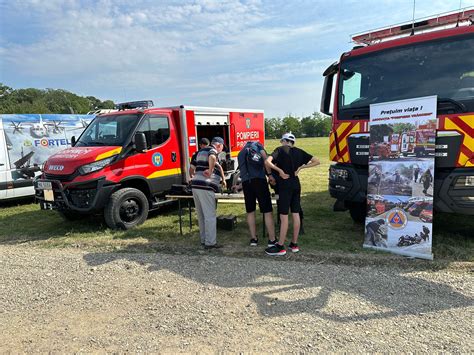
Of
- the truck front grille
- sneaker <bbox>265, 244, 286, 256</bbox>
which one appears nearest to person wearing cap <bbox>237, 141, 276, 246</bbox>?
sneaker <bbox>265, 244, 286, 256</bbox>

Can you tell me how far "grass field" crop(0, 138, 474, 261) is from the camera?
5.03m

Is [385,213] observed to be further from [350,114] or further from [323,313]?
[323,313]

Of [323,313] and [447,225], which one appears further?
[447,225]

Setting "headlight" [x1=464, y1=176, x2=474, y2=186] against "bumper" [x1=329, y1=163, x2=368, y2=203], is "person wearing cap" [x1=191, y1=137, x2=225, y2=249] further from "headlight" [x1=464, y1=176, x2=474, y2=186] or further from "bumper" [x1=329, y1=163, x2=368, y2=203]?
"headlight" [x1=464, y1=176, x2=474, y2=186]

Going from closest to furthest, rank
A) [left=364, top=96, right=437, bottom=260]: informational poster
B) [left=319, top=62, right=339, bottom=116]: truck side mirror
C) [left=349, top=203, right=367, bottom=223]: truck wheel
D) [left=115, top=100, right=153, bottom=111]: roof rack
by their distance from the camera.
A: 1. [left=364, top=96, right=437, bottom=260]: informational poster
2. [left=319, top=62, right=339, bottom=116]: truck side mirror
3. [left=349, top=203, right=367, bottom=223]: truck wheel
4. [left=115, top=100, right=153, bottom=111]: roof rack

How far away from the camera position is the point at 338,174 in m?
5.18

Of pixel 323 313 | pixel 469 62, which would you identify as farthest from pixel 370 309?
pixel 469 62

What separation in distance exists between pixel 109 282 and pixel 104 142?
3.53 meters

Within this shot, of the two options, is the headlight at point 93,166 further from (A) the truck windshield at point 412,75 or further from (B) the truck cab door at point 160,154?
(A) the truck windshield at point 412,75

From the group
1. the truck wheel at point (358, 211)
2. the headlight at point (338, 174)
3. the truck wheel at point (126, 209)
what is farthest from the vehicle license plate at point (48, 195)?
the truck wheel at point (358, 211)

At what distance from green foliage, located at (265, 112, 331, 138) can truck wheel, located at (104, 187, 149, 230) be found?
251 ft

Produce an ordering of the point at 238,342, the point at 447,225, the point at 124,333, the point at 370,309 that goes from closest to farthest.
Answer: the point at 238,342, the point at 124,333, the point at 370,309, the point at 447,225

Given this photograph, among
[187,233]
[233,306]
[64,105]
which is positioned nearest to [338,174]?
[233,306]

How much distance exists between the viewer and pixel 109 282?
163 inches
